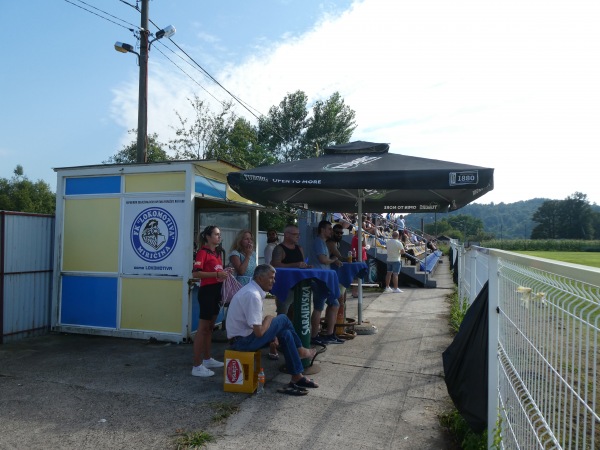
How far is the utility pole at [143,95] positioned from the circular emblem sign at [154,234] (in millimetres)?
3678

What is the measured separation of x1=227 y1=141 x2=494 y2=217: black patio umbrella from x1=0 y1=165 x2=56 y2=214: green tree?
48892 mm

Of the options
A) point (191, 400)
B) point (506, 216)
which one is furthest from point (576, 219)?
point (191, 400)

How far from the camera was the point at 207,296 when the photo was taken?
5234mm

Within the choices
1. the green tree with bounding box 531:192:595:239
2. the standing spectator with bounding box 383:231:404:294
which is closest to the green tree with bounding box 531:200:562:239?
the green tree with bounding box 531:192:595:239

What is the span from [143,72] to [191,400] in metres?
8.66

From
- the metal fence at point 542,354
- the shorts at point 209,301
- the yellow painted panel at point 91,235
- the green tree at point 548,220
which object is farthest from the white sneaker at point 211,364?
the green tree at point 548,220

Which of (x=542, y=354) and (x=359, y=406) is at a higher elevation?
(x=542, y=354)

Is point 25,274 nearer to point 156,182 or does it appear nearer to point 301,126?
point 156,182

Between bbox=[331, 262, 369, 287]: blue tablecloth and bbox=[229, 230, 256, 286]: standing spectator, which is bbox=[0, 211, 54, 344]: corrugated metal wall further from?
bbox=[331, 262, 369, 287]: blue tablecloth

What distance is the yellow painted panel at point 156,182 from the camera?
6723mm

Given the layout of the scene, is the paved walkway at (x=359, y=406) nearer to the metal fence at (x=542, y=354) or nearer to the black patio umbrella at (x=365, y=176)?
the metal fence at (x=542, y=354)

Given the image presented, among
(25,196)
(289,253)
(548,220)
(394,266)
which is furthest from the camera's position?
(548,220)

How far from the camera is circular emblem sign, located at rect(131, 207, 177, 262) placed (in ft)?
22.0

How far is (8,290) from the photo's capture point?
665cm
